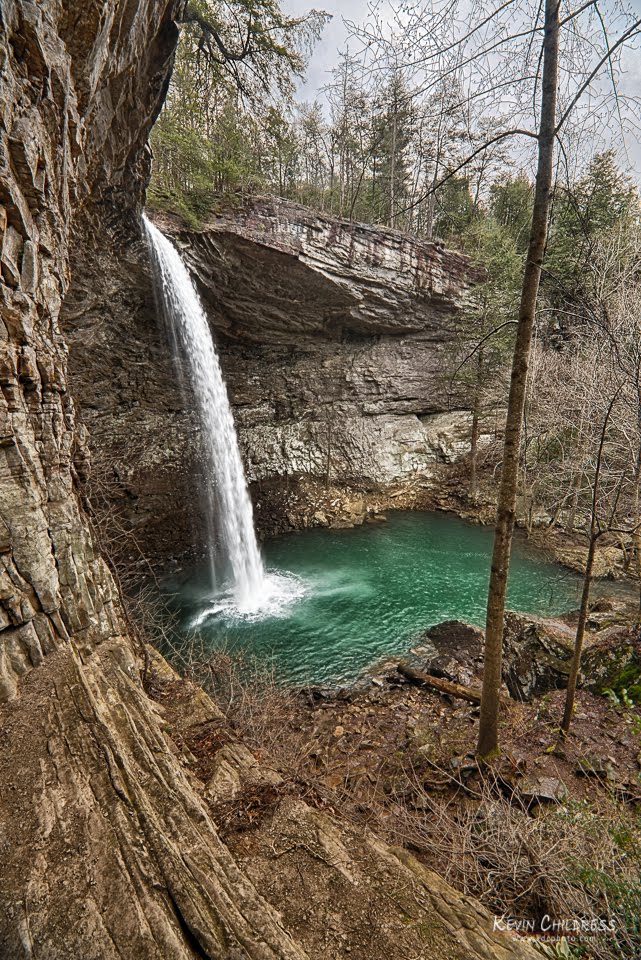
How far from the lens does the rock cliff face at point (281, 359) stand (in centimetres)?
1154

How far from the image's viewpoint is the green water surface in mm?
8328

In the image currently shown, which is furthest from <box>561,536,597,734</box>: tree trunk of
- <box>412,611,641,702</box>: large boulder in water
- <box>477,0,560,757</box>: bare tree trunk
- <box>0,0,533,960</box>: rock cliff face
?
<box>0,0,533,960</box>: rock cliff face

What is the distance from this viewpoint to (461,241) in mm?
18844

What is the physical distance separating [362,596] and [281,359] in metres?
10.7

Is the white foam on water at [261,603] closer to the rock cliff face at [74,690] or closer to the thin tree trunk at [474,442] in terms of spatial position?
the rock cliff face at [74,690]

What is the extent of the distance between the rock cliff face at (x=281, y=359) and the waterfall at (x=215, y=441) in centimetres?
52

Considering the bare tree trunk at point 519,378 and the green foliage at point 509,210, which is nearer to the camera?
the bare tree trunk at point 519,378

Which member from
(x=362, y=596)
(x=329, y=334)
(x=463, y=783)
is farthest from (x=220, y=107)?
(x=463, y=783)

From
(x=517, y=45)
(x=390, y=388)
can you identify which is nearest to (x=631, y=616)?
(x=517, y=45)

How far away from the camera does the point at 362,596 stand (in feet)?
34.6

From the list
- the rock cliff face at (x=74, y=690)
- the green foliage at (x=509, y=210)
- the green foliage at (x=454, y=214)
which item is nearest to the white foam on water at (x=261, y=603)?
the rock cliff face at (x=74, y=690)

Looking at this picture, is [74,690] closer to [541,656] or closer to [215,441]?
[541,656]

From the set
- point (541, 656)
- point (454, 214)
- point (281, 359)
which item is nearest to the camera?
point (541, 656)

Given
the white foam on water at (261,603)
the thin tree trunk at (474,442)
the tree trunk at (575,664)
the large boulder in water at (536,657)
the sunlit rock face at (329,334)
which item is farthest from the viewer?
the thin tree trunk at (474,442)
